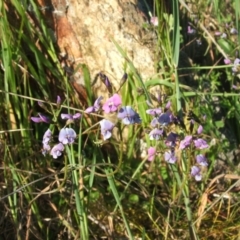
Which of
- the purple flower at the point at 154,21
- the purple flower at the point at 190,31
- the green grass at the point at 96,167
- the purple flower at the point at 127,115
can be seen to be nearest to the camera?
the purple flower at the point at 127,115

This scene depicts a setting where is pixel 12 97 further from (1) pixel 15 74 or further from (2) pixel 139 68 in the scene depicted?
(2) pixel 139 68

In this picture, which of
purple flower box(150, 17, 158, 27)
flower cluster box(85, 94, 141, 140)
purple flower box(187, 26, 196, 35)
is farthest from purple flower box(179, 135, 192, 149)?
purple flower box(187, 26, 196, 35)

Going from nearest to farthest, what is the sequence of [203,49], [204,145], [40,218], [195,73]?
[204,145] < [40,218] < [195,73] < [203,49]

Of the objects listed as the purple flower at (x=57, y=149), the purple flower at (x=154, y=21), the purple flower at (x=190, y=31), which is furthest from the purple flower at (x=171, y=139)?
the purple flower at (x=190, y=31)

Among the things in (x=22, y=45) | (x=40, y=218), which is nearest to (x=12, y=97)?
(x=22, y=45)

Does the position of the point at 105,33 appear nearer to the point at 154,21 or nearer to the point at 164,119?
the point at 154,21

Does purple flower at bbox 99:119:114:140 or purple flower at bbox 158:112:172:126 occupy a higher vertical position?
purple flower at bbox 99:119:114:140

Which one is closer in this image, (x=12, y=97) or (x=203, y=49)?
(x=12, y=97)

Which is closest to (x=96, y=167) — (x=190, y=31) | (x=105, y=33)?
(x=105, y=33)

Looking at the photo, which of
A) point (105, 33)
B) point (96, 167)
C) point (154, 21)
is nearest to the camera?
point (96, 167)

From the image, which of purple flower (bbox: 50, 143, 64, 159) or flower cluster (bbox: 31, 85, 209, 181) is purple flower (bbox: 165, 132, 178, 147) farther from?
purple flower (bbox: 50, 143, 64, 159)

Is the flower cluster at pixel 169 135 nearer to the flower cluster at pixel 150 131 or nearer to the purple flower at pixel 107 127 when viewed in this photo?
the flower cluster at pixel 150 131
